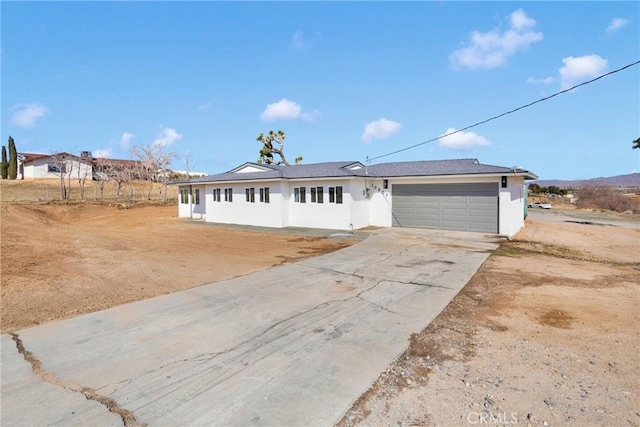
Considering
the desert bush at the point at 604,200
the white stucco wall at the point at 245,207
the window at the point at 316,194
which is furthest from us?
the desert bush at the point at 604,200

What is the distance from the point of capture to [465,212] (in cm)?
1681

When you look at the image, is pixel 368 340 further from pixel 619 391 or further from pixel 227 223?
pixel 227 223

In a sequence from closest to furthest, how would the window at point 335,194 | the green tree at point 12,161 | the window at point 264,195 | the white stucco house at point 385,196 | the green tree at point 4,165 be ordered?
the white stucco house at point 385,196
the window at point 335,194
the window at point 264,195
the green tree at point 12,161
the green tree at point 4,165

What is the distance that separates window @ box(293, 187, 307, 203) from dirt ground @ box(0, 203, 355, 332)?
3.45 metres

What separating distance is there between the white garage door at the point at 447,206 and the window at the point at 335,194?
322 cm

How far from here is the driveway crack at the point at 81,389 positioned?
314 cm

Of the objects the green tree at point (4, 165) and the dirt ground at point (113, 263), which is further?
the green tree at point (4, 165)

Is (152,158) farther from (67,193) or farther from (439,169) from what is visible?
(439,169)

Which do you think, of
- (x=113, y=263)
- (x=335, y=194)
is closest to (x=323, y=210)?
(x=335, y=194)

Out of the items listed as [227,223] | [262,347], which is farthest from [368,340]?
[227,223]

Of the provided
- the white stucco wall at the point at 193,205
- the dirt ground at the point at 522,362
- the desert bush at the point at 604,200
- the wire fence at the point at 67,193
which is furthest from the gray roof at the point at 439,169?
the desert bush at the point at 604,200

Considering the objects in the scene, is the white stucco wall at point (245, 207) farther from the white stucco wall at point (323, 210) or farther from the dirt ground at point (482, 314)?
the dirt ground at point (482, 314)

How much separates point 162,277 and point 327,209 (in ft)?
36.5

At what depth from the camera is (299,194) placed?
19.6m
